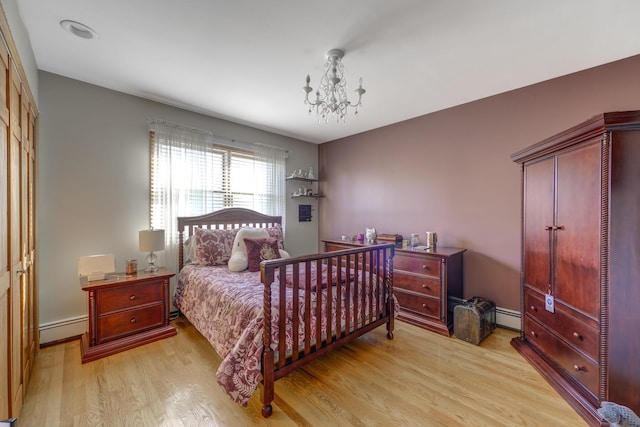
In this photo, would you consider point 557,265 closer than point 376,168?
Yes

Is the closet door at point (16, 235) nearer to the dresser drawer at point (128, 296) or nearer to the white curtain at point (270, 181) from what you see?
the dresser drawer at point (128, 296)

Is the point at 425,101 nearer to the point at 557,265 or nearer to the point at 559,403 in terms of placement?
the point at 557,265

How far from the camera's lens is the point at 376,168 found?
13.1 ft

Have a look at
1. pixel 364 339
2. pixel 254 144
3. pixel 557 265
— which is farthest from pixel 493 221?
pixel 254 144

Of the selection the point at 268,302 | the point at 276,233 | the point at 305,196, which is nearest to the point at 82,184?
the point at 276,233

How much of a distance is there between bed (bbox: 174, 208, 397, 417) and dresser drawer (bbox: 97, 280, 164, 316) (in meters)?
0.29

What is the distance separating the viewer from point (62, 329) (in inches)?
98.0

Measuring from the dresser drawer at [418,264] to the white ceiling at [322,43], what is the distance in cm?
178

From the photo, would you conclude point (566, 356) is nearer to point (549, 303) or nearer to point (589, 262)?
point (549, 303)

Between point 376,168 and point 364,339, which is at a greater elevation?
point 376,168

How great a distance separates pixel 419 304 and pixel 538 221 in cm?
139

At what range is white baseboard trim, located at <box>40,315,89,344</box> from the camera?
240 centimetres

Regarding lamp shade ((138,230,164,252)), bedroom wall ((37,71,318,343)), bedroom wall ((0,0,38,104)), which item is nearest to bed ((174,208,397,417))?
lamp shade ((138,230,164,252))

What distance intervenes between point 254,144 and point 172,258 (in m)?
1.89
